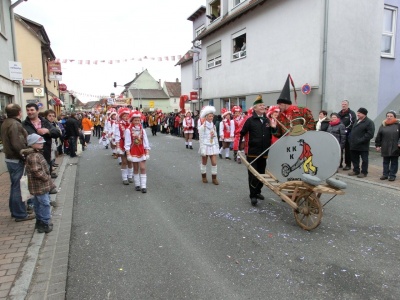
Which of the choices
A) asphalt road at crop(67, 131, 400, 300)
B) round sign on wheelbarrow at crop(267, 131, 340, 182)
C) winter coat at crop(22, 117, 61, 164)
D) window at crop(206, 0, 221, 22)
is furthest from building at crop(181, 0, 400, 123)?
winter coat at crop(22, 117, 61, 164)

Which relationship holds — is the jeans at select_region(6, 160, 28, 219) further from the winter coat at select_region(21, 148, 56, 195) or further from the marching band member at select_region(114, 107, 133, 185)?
the marching band member at select_region(114, 107, 133, 185)

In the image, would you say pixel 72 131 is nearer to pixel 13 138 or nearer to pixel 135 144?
pixel 135 144

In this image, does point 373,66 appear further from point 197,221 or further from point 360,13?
point 197,221

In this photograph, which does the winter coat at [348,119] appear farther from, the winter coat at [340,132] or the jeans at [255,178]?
the jeans at [255,178]

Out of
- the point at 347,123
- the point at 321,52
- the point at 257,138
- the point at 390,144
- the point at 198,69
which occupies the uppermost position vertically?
the point at 198,69

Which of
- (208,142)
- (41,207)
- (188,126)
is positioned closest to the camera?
(41,207)

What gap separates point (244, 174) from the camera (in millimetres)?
8758

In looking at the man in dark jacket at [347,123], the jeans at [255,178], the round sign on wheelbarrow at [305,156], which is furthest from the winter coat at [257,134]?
the man in dark jacket at [347,123]

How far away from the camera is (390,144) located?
7598 mm

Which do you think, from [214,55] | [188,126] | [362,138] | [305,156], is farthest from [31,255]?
[214,55]

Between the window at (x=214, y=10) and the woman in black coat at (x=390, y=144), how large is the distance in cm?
1623

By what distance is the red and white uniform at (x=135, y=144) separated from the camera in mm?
6922

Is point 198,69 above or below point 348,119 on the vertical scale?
above

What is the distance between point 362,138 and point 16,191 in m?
7.97
